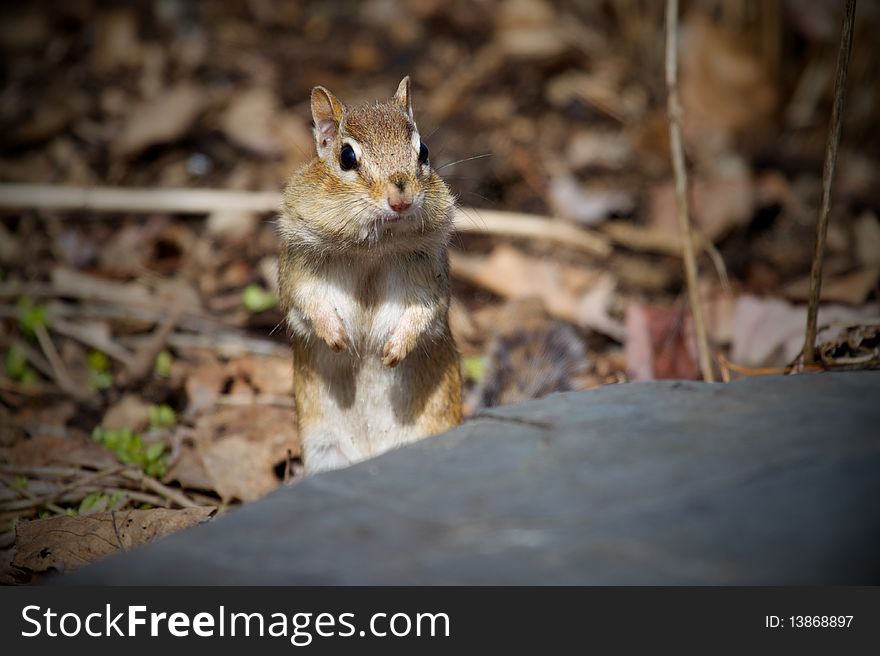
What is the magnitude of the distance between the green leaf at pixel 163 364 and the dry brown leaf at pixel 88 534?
68.5 inches

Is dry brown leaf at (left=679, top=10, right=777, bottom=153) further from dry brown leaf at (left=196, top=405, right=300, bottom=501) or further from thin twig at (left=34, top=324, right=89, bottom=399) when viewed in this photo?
thin twig at (left=34, top=324, right=89, bottom=399)

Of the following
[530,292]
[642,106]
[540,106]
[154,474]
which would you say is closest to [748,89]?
[642,106]

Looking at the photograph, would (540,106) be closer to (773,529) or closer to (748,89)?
(748,89)

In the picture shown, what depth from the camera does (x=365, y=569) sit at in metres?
2.18

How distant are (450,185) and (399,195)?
4.70 feet

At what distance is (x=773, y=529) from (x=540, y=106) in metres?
6.20

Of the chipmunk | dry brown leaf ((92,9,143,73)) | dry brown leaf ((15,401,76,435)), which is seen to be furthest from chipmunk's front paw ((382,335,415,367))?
dry brown leaf ((92,9,143,73))

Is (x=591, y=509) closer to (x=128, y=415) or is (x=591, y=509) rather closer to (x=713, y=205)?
(x=128, y=415)

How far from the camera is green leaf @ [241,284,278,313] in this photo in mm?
5691

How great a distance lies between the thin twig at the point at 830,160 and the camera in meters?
3.43

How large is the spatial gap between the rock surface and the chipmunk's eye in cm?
106

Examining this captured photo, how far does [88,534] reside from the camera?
3473 millimetres

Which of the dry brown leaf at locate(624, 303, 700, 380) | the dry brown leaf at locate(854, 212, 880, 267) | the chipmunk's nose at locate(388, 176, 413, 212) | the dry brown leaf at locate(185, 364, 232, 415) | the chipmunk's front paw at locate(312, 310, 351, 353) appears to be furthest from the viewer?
the dry brown leaf at locate(854, 212, 880, 267)

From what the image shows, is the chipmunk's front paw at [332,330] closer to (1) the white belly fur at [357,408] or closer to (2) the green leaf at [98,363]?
(1) the white belly fur at [357,408]
